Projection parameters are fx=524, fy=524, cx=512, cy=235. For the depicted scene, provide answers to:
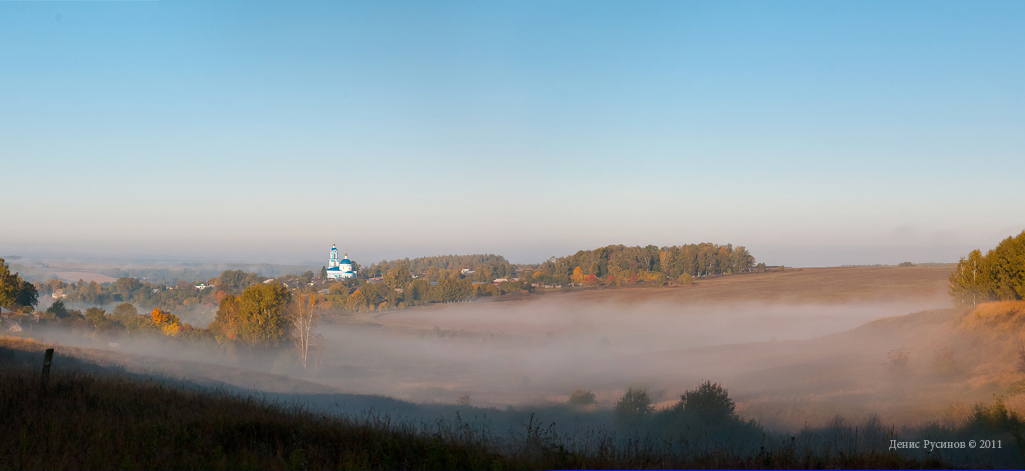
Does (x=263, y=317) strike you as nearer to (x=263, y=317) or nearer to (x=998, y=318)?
(x=263, y=317)

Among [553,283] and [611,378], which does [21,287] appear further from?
[553,283]

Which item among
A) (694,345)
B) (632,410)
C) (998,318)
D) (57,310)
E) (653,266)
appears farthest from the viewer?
(653,266)

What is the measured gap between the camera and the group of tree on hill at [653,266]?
565 feet

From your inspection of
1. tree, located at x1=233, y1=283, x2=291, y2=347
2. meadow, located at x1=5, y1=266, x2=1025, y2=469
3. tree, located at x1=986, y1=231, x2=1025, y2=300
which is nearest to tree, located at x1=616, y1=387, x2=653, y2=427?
meadow, located at x1=5, y1=266, x2=1025, y2=469

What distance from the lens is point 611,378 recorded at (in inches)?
2266

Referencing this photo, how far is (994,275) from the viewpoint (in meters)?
49.7

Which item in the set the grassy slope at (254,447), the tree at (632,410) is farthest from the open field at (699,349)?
the grassy slope at (254,447)

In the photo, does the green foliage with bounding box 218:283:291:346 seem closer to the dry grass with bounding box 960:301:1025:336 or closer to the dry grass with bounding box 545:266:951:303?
the dry grass with bounding box 960:301:1025:336

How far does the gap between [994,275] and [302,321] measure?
239ft

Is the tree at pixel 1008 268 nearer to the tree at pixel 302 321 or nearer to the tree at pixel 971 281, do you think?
the tree at pixel 971 281

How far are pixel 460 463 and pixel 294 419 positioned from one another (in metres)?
4.78

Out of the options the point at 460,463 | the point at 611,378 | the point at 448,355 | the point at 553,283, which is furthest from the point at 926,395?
the point at 553,283

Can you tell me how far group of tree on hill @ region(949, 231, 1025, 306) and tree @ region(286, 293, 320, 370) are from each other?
71116 millimetres

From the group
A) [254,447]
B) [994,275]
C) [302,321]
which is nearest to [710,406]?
[254,447]
